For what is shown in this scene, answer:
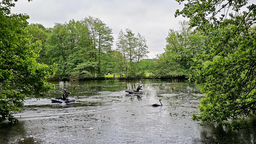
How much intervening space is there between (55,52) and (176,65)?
35888 millimetres

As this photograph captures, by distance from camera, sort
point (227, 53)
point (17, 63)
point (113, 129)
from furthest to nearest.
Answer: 1. point (113, 129)
2. point (17, 63)
3. point (227, 53)

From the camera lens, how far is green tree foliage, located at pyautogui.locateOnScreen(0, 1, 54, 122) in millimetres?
9352

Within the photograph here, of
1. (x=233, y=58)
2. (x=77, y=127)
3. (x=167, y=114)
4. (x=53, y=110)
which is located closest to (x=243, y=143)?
(x=233, y=58)

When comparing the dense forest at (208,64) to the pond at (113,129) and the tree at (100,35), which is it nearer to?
the pond at (113,129)

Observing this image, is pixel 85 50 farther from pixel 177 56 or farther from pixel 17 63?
pixel 17 63

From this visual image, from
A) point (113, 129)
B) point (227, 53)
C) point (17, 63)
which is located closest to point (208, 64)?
point (227, 53)

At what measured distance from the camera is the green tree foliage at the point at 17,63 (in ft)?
30.7

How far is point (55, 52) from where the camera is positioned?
5806cm

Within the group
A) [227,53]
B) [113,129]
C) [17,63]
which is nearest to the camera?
[227,53]

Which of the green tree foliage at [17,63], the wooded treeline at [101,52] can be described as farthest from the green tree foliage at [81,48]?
the green tree foliage at [17,63]

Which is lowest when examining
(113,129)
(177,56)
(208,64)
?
(113,129)

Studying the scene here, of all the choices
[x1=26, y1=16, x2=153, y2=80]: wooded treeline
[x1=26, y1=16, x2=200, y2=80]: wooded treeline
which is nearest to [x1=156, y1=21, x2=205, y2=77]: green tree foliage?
[x1=26, y1=16, x2=200, y2=80]: wooded treeline

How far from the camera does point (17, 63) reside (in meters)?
10.2

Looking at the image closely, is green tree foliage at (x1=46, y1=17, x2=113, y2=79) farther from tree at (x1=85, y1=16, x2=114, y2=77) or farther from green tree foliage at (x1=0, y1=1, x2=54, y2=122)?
green tree foliage at (x1=0, y1=1, x2=54, y2=122)
